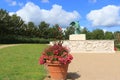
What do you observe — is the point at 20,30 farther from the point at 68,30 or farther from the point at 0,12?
the point at 68,30

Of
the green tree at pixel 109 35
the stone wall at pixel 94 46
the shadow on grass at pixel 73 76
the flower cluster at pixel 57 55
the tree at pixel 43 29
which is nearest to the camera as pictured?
the flower cluster at pixel 57 55

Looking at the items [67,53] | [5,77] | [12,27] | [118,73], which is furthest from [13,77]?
[12,27]

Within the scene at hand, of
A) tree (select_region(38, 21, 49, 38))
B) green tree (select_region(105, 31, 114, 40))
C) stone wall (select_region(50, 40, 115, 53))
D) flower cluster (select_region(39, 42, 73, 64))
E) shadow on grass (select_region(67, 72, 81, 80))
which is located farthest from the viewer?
green tree (select_region(105, 31, 114, 40))

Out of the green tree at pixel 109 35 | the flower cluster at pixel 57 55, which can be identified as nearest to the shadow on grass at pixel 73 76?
the flower cluster at pixel 57 55

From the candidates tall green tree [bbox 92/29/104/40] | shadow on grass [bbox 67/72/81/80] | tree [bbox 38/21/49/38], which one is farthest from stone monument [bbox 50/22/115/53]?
tall green tree [bbox 92/29/104/40]

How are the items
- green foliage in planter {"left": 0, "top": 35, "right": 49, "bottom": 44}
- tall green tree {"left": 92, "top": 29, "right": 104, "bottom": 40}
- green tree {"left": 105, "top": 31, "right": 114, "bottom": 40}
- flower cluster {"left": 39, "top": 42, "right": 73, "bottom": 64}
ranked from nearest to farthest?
flower cluster {"left": 39, "top": 42, "right": 73, "bottom": 64}
green foliage in planter {"left": 0, "top": 35, "right": 49, "bottom": 44}
tall green tree {"left": 92, "top": 29, "right": 104, "bottom": 40}
green tree {"left": 105, "top": 31, "right": 114, "bottom": 40}

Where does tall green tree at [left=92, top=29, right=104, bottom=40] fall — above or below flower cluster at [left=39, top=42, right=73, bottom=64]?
above

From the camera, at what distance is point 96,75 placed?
9750mm

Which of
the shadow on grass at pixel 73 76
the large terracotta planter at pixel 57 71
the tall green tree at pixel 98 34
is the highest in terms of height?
the tall green tree at pixel 98 34

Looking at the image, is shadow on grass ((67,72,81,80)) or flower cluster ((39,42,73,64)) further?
shadow on grass ((67,72,81,80))

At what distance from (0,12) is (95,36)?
78.3ft

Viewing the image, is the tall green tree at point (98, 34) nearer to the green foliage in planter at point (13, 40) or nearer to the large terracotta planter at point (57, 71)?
the green foliage in planter at point (13, 40)

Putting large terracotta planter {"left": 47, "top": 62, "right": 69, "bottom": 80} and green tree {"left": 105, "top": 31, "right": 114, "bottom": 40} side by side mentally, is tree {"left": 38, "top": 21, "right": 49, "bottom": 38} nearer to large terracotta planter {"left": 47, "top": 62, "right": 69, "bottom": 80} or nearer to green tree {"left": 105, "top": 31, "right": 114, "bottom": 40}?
green tree {"left": 105, "top": 31, "right": 114, "bottom": 40}

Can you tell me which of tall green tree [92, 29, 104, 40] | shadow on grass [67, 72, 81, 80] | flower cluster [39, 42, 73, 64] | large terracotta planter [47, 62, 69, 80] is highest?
tall green tree [92, 29, 104, 40]
